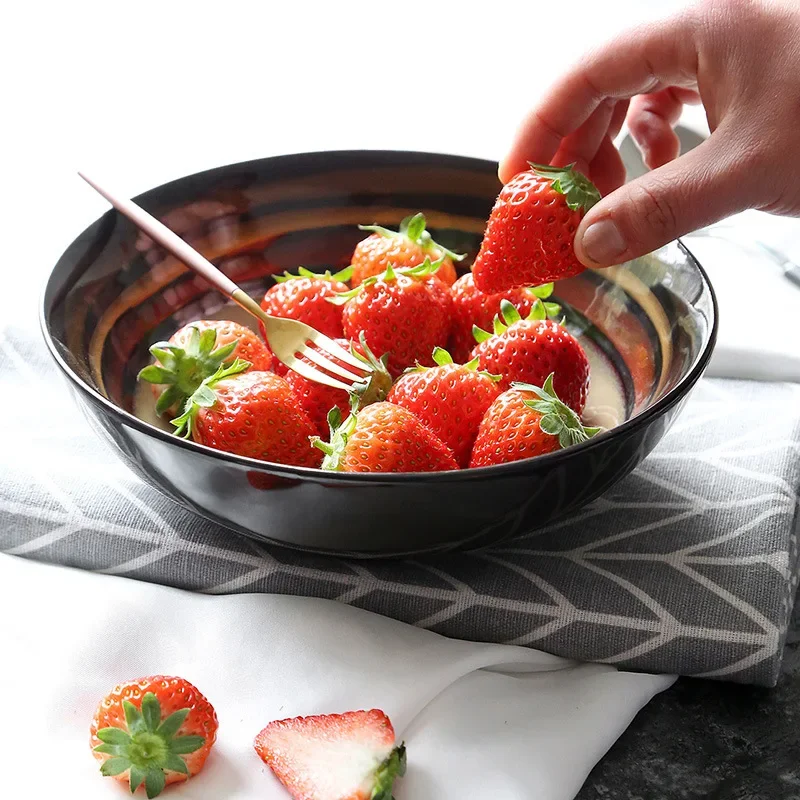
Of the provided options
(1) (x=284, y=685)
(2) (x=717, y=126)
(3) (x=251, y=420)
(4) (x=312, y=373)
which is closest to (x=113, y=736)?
(1) (x=284, y=685)

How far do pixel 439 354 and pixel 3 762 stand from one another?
0.52 metres

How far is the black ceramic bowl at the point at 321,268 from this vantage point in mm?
842

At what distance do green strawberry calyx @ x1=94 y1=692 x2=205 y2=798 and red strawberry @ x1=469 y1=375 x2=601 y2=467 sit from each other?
1.10 feet

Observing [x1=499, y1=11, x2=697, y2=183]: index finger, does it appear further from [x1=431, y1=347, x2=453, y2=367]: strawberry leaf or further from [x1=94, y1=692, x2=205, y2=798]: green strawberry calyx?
[x1=94, y1=692, x2=205, y2=798]: green strawberry calyx

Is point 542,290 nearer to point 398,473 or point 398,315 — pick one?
point 398,315

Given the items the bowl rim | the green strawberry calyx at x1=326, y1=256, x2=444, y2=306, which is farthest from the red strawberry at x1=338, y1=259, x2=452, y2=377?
the bowl rim

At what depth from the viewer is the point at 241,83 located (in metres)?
2.09

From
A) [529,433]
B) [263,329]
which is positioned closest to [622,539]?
[529,433]

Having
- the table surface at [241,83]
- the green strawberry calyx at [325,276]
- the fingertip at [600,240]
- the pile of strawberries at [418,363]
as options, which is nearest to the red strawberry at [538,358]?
the pile of strawberries at [418,363]

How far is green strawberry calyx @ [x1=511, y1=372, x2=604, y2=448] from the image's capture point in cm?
92

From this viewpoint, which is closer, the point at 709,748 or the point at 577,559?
the point at 709,748

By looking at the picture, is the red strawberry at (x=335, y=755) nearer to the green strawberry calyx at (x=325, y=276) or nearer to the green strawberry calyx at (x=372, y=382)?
the green strawberry calyx at (x=372, y=382)

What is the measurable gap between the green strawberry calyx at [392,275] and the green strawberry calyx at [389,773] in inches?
18.6

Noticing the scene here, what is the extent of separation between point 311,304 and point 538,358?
0.26m
